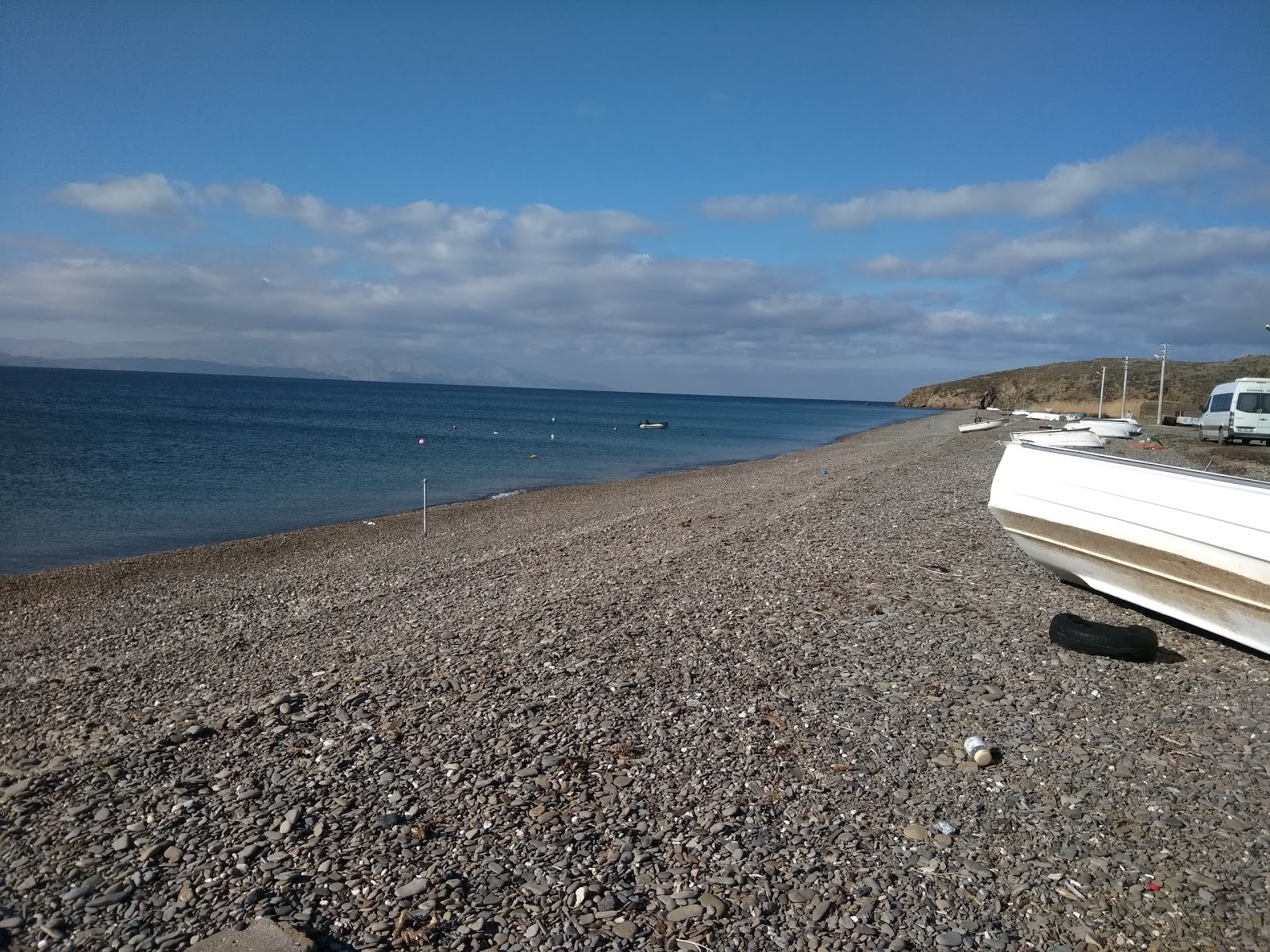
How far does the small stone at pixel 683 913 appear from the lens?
386cm

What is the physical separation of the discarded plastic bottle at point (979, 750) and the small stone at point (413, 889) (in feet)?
11.7

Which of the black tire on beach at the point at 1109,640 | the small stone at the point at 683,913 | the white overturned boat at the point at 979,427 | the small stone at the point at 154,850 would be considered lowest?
the small stone at the point at 154,850

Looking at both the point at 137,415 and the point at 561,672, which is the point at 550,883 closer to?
the point at 561,672

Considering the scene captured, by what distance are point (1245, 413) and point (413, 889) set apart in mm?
36702

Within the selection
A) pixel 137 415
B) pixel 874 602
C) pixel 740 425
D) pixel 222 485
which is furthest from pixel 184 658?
pixel 740 425

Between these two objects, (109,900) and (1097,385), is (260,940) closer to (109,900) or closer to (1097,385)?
(109,900)

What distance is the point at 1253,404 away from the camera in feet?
100

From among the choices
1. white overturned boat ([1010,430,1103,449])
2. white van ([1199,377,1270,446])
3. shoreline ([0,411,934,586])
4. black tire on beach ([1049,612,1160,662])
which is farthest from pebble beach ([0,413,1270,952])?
white van ([1199,377,1270,446])

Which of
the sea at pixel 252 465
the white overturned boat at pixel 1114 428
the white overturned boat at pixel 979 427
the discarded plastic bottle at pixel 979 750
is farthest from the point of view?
the white overturned boat at pixel 979 427

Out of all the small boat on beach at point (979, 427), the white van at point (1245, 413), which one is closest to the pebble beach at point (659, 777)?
the white van at point (1245, 413)

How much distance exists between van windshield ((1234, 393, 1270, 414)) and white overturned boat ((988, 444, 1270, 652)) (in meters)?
28.4

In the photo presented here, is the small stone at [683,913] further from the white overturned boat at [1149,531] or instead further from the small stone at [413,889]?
the white overturned boat at [1149,531]

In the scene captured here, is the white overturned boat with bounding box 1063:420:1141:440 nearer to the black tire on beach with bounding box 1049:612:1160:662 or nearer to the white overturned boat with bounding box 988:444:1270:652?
the white overturned boat with bounding box 988:444:1270:652

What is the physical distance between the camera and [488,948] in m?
3.73
